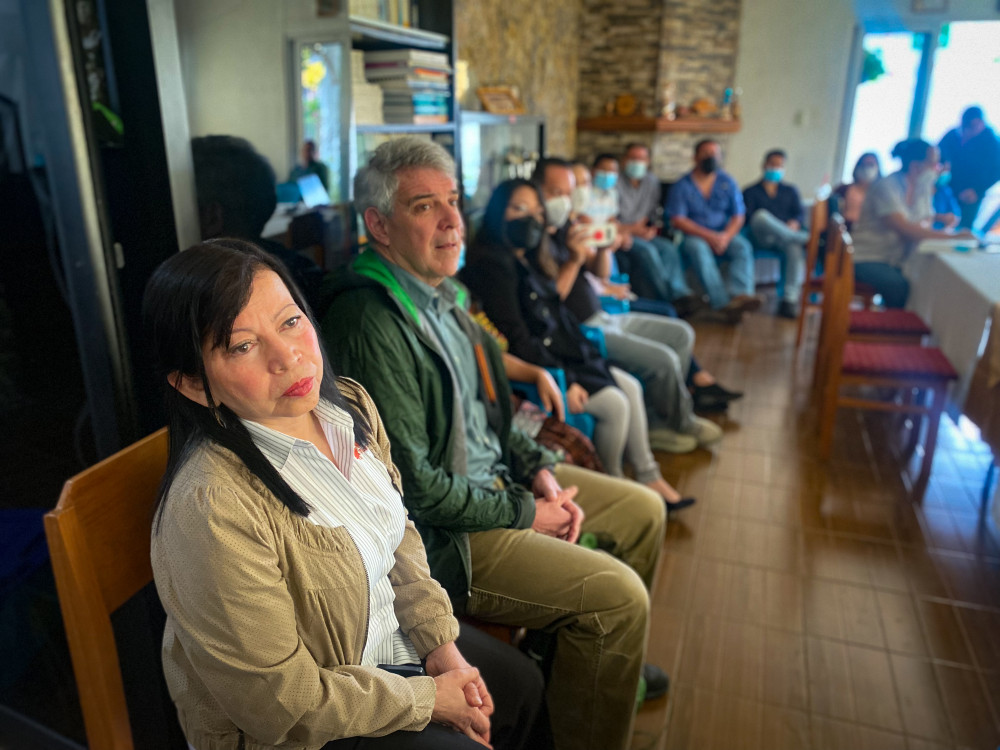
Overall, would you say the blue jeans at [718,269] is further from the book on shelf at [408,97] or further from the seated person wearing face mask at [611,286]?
the book on shelf at [408,97]

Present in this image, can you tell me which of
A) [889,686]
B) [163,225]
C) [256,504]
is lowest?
[889,686]

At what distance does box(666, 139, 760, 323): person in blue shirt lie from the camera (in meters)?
4.80

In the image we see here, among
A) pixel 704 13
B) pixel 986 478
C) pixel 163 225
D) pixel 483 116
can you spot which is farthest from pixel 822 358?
pixel 704 13

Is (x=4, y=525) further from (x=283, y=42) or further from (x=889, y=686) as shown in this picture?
(x=889, y=686)

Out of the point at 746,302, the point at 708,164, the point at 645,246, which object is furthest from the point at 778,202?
the point at 645,246

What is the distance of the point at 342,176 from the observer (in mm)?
1805

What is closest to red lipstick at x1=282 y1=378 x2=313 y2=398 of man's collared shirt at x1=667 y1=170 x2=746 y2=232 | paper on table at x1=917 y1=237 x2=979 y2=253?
paper on table at x1=917 y1=237 x2=979 y2=253

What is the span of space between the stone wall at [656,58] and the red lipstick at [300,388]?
5.63 metres

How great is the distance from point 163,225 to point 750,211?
4768 millimetres

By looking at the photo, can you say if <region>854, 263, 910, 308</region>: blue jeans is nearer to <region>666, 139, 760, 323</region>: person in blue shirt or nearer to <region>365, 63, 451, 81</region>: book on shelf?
<region>666, 139, 760, 323</region>: person in blue shirt

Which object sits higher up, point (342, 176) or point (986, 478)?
point (342, 176)

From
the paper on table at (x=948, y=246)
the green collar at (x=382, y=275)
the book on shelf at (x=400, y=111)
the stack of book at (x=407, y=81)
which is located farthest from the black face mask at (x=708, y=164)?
the green collar at (x=382, y=275)

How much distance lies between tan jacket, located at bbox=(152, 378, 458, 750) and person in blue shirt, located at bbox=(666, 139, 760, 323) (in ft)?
14.0

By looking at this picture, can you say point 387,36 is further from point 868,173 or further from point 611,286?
point 868,173
